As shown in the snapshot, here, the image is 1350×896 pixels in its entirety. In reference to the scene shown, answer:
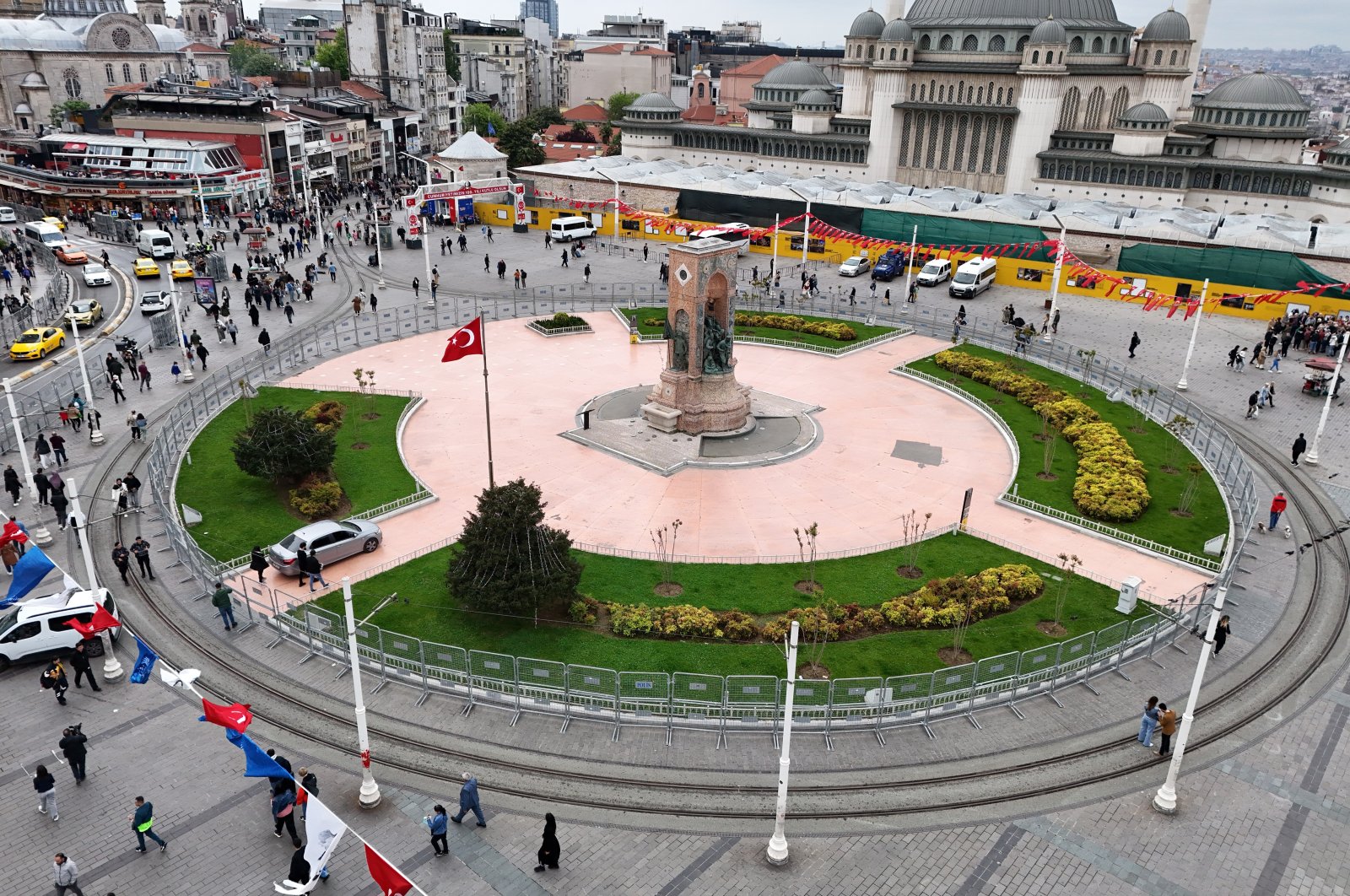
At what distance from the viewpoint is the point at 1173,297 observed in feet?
162

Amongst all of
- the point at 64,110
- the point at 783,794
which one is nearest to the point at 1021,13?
the point at 783,794

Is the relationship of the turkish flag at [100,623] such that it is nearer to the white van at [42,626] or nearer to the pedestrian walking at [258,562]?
the white van at [42,626]

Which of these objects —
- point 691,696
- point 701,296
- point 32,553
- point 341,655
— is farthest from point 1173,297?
point 32,553

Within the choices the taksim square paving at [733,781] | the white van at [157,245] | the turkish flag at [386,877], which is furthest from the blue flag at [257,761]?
the white van at [157,245]

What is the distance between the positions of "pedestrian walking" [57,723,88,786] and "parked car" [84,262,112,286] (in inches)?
1682

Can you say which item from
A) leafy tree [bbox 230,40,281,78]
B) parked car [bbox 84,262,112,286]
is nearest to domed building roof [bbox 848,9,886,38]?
parked car [bbox 84,262,112,286]

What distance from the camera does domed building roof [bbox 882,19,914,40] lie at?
74.1 m

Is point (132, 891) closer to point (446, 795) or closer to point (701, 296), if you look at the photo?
point (446, 795)

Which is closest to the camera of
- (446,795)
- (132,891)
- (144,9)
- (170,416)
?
(132,891)

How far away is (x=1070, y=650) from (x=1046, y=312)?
1280 inches

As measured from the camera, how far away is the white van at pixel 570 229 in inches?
2506

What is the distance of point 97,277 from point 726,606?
45847 millimetres

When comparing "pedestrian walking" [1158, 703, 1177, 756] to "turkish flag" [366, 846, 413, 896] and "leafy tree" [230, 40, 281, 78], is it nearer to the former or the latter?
"turkish flag" [366, 846, 413, 896]

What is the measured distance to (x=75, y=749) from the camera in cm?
1583
